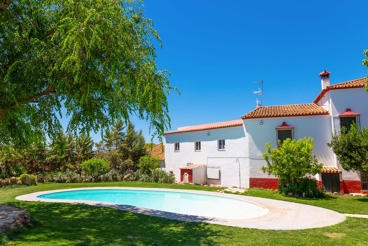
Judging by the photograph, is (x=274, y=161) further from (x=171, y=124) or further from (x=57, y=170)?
(x=57, y=170)

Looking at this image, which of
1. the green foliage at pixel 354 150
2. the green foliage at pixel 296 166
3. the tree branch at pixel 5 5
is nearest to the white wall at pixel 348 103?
the green foliage at pixel 354 150

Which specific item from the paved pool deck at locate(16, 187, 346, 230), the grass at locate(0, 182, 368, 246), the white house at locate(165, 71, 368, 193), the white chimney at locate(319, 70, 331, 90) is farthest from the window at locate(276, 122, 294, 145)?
the grass at locate(0, 182, 368, 246)

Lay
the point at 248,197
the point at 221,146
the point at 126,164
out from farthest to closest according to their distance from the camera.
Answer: the point at 126,164 → the point at 221,146 → the point at 248,197

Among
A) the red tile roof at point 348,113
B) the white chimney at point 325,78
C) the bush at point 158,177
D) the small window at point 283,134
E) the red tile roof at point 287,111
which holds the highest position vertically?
the white chimney at point 325,78

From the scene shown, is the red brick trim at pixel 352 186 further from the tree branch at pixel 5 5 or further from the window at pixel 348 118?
the tree branch at pixel 5 5

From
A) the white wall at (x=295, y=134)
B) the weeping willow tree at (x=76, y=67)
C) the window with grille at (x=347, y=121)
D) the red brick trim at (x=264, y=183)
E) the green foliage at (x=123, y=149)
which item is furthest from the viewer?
the green foliage at (x=123, y=149)

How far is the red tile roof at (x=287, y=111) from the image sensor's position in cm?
2130

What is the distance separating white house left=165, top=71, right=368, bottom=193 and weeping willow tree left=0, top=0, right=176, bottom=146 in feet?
51.2

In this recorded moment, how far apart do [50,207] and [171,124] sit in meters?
9.36

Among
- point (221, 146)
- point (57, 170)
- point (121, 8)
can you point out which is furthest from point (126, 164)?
point (121, 8)

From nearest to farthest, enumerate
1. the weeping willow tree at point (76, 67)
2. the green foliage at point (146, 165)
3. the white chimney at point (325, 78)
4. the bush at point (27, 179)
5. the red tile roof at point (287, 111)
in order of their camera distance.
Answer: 1. the weeping willow tree at point (76, 67)
2. the red tile roof at point (287, 111)
3. the white chimney at point (325, 78)
4. the bush at point (27, 179)
5. the green foliage at point (146, 165)

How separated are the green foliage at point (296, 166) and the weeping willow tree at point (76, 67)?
11848 mm

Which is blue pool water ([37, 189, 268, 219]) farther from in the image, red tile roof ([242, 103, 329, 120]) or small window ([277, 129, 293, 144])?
red tile roof ([242, 103, 329, 120])

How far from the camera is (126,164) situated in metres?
31.8
